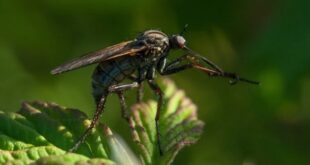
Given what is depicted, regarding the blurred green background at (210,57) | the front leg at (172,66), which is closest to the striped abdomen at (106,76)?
the front leg at (172,66)

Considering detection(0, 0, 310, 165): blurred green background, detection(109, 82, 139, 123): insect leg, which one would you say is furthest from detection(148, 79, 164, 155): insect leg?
detection(0, 0, 310, 165): blurred green background

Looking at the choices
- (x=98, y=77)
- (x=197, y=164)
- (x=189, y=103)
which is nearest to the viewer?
(x=189, y=103)

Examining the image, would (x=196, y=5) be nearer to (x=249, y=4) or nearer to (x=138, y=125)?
(x=249, y=4)

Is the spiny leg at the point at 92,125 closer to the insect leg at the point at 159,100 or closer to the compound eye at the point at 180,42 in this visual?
the insect leg at the point at 159,100

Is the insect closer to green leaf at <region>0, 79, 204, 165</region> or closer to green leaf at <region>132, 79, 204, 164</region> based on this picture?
green leaf at <region>132, 79, 204, 164</region>

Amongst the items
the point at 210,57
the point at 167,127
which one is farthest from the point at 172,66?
the point at 210,57

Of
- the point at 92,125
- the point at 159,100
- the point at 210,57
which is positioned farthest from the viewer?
the point at 210,57

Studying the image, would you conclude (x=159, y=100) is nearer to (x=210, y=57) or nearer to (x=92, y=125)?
(x=92, y=125)

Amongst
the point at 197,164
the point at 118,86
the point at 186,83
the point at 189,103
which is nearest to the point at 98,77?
the point at 118,86
